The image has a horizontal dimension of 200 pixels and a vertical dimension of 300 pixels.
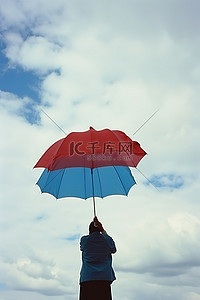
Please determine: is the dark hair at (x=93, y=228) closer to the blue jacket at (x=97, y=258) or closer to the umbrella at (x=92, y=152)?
the blue jacket at (x=97, y=258)

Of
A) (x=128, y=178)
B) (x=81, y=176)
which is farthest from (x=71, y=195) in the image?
(x=128, y=178)

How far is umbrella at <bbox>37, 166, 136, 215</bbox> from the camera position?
754 centimetres

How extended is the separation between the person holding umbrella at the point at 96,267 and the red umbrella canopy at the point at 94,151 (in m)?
1.31

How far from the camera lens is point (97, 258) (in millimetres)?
6184

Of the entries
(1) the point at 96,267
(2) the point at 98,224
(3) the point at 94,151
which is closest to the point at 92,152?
(3) the point at 94,151

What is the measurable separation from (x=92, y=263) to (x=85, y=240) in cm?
41

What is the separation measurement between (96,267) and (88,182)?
2.07m

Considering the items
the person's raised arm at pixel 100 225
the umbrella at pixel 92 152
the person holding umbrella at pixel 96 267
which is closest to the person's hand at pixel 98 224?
the person's raised arm at pixel 100 225

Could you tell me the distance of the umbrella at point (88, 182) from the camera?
754 centimetres

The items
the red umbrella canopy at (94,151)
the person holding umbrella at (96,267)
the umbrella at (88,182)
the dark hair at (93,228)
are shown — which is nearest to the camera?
the person holding umbrella at (96,267)

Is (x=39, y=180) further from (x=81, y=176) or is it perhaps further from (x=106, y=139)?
Result: (x=106, y=139)

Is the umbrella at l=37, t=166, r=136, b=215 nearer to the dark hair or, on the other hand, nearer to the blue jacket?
the dark hair

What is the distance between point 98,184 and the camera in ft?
25.3

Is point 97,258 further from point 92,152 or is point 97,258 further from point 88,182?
point 88,182
